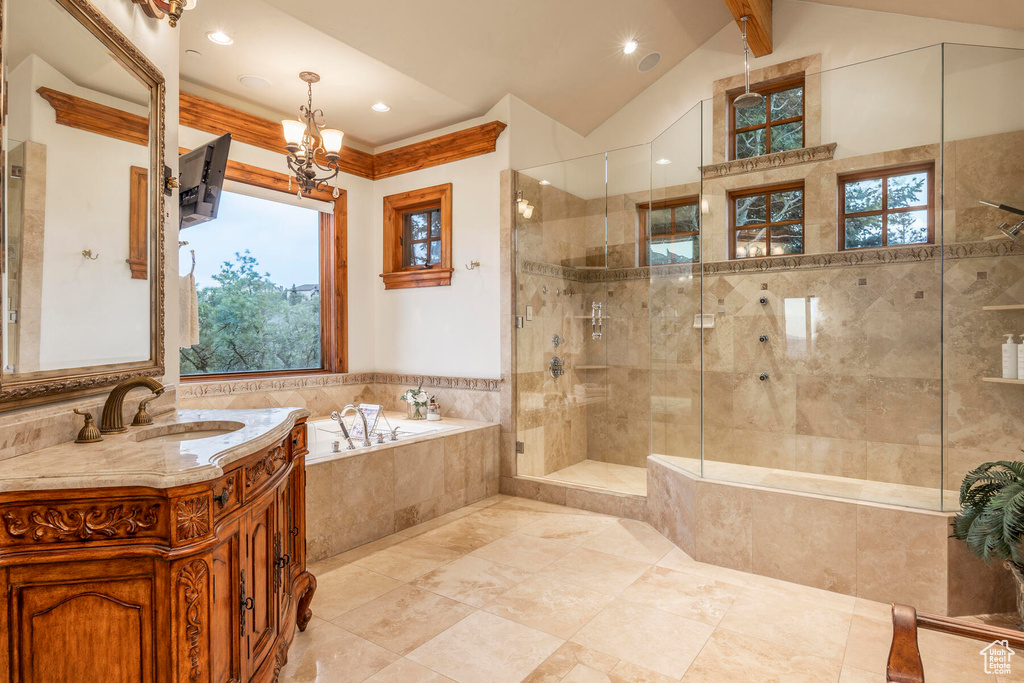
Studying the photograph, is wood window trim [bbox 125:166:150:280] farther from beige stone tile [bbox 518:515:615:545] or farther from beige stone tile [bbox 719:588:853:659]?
beige stone tile [bbox 719:588:853:659]

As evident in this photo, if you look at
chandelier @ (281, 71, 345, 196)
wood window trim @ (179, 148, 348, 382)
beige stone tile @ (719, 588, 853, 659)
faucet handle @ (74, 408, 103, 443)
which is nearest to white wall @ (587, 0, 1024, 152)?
wood window trim @ (179, 148, 348, 382)

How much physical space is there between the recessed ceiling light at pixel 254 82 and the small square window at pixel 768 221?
3.33m

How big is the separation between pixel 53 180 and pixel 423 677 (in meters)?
1.88

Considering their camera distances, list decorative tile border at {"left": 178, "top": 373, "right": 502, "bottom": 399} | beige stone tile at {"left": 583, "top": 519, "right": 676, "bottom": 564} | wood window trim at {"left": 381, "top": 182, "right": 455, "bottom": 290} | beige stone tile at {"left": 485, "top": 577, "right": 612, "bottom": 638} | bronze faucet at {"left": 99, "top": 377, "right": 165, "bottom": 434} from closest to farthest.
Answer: bronze faucet at {"left": 99, "top": 377, "right": 165, "bottom": 434} < beige stone tile at {"left": 485, "top": 577, "right": 612, "bottom": 638} < beige stone tile at {"left": 583, "top": 519, "right": 676, "bottom": 564} < decorative tile border at {"left": 178, "top": 373, "right": 502, "bottom": 399} < wood window trim at {"left": 381, "top": 182, "right": 455, "bottom": 290}

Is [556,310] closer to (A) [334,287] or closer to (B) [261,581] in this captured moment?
(A) [334,287]

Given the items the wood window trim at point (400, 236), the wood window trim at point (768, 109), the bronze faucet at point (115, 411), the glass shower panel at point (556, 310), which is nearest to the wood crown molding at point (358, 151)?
the wood window trim at point (400, 236)

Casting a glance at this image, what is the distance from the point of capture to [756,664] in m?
1.96

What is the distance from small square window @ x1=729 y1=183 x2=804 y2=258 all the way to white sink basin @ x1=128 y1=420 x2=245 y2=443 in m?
3.37

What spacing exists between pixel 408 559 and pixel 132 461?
75.7 inches

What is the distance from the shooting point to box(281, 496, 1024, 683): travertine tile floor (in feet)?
6.32

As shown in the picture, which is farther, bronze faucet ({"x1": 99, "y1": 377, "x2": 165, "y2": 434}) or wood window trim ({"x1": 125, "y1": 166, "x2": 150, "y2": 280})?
wood window trim ({"x1": 125, "y1": 166, "x2": 150, "y2": 280})

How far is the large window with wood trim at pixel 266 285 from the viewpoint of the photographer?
378 centimetres

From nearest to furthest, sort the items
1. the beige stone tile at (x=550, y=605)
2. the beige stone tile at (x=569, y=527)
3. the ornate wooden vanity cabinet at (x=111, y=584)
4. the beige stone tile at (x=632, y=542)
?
the ornate wooden vanity cabinet at (x=111, y=584)
the beige stone tile at (x=550, y=605)
the beige stone tile at (x=632, y=542)
the beige stone tile at (x=569, y=527)

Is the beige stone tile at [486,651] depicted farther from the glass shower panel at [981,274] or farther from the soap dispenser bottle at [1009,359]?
the soap dispenser bottle at [1009,359]
